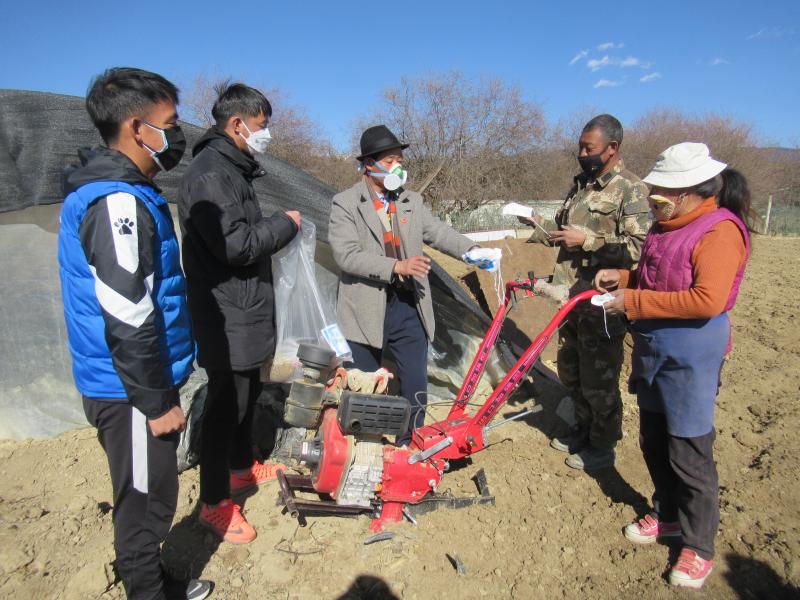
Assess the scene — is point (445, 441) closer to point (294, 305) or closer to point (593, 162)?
point (294, 305)

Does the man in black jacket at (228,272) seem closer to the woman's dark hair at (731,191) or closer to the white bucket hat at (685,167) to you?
the white bucket hat at (685,167)

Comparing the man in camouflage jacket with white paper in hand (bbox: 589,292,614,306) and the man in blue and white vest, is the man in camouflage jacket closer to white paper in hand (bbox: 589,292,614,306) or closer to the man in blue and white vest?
white paper in hand (bbox: 589,292,614,306)

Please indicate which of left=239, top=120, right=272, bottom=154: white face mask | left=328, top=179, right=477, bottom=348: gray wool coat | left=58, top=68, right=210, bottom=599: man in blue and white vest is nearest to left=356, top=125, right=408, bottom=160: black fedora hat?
left=328, top=179, right=477, bottom=348: gray wool coat

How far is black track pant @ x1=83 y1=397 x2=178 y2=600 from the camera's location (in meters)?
1.92

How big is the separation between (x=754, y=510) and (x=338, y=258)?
2816mm

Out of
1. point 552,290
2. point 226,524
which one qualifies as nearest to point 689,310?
point 552,290

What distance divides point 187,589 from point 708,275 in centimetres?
275

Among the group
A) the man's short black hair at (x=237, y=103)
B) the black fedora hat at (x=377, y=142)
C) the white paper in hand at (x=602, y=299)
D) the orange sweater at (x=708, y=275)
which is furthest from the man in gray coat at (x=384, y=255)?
the orange sweater at (x=708, y=275)

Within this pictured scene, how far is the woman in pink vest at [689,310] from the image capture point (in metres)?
2.22

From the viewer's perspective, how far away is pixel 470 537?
2.89 metres

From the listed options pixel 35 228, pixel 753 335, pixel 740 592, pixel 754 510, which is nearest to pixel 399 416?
pixel 740 592

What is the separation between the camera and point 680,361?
2.38 meters

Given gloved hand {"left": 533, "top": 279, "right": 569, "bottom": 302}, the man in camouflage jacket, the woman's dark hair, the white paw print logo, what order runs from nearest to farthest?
the white paw print logo → the woman's dark hair → gloved hand {"left": 533, "top": 279, "right": 569, "bottom": 302} → the man in camouflage jacket

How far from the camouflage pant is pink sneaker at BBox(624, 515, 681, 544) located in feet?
2.43
